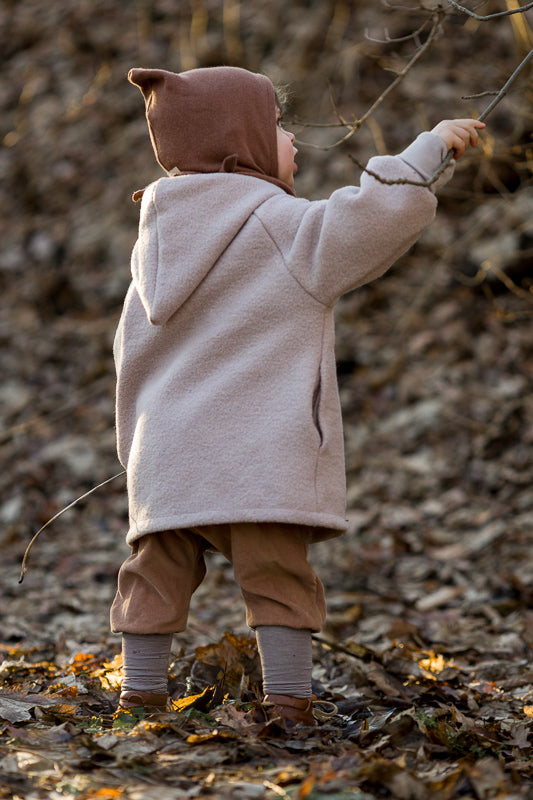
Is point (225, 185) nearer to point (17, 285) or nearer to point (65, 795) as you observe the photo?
point (65, 795)

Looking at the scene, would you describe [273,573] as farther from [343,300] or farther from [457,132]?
[343,300]

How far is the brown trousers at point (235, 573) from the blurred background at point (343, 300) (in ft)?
4.18

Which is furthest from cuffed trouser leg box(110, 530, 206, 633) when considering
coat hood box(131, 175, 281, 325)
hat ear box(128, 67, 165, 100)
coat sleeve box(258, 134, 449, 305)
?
hat ear box(128, 67, 165, 100)

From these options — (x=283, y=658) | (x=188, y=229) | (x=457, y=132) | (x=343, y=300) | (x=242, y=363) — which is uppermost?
(x=457, y=132)

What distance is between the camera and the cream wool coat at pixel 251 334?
6.78ft

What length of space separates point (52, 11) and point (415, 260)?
5.59 m

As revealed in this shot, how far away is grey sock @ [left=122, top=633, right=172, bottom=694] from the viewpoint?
224 cm

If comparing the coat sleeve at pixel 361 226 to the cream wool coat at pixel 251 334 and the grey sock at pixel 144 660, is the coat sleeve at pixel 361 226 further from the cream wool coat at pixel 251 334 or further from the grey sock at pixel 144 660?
the grey sock at pixel 144 660

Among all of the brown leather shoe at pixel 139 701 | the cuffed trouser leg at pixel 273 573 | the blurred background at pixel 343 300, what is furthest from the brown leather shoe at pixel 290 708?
the blurred background at pixel 343 300

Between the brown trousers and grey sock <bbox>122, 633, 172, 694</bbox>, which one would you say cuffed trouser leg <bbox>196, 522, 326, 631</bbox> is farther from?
grey sock <bbox>122, 633, 172, 694</bbox>

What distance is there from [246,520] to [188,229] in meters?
0.76

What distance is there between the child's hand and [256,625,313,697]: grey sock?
4.18ft

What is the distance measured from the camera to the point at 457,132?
2.16 m

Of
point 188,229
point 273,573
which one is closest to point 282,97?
point 188,229
